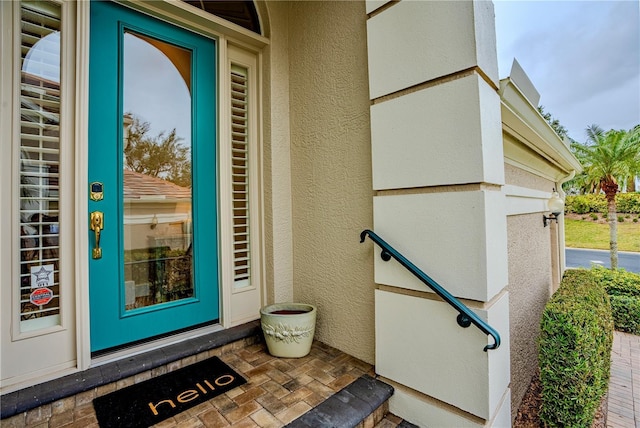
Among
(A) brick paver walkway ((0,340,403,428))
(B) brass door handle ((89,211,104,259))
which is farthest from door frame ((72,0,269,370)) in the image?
(A) brick paver walkway ((0,340,403,428))

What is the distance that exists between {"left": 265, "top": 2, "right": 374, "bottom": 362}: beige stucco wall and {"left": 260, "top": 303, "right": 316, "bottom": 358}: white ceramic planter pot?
262 mm

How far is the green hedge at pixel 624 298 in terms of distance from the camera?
4.75 metres

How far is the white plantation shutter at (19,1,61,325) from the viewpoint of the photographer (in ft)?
5.70

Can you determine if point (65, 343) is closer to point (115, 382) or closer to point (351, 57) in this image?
point (115, 382)

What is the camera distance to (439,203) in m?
1.62

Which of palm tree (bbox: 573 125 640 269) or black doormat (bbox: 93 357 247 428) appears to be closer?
black doormat (bbox: 93 357 247 428)

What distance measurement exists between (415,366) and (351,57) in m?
2.28

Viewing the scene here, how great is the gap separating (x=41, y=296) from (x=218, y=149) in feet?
5.21

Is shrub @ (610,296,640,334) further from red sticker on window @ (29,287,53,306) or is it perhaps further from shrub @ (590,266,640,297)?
red sticker on window @ (29,287,53,306)

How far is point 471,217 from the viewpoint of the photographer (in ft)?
4.94

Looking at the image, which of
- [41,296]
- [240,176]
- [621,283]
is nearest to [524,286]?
[240,176]

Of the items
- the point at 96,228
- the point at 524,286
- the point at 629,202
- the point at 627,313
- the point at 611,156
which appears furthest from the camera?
the point at 629,202

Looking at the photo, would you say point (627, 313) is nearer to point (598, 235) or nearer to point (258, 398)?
point (258, 398)

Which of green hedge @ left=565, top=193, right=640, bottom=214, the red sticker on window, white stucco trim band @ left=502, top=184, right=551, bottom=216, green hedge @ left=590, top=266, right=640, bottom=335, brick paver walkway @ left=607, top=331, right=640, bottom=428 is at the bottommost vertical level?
brick paver walkway @ left=607, top=331, right=640, bottom=428
